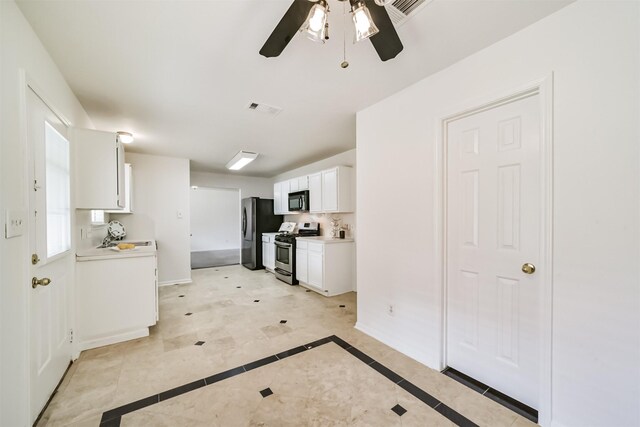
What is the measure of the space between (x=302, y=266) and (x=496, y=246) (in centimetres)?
337

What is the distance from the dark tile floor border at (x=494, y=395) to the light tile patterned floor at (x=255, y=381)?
64 mm

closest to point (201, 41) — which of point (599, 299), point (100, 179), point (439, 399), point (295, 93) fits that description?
point (295, 93)

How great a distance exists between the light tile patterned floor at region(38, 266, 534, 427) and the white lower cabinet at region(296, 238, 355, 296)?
3.04 ft

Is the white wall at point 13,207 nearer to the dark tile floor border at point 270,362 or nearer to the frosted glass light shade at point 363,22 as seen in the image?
the dark tile floor border at point 270,362

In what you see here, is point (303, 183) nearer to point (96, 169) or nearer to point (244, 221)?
point (244, 221)

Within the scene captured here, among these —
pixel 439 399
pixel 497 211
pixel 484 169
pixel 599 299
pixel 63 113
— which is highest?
pixel 63 113

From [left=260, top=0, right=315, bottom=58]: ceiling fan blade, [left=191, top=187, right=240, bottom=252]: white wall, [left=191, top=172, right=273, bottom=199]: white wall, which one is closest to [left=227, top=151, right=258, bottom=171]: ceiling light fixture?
[left=191, top=172, right=273, bottom=199]: white wall

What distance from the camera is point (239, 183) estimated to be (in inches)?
273

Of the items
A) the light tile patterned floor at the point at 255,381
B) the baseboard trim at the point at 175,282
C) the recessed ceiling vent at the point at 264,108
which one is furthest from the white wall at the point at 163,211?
the recessed ceiling vent at the point at 264,108

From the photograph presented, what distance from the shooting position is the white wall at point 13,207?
1304 mm

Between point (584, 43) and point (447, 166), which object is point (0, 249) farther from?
point (584, 43)

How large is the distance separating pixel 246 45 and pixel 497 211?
2155 mm

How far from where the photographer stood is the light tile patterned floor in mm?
1674

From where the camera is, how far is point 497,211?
6.21ft
